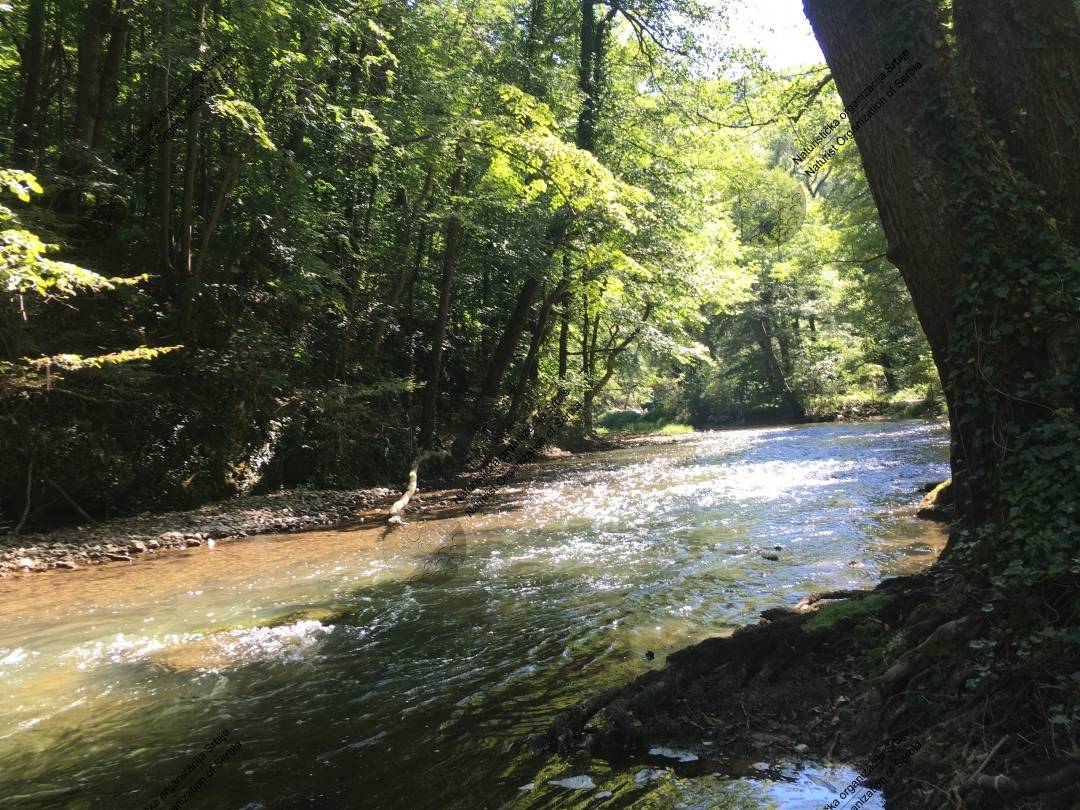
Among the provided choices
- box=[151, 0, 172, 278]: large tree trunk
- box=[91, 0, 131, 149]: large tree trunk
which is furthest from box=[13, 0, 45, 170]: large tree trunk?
box=[151, 0, 172, 278]: large tree trunk

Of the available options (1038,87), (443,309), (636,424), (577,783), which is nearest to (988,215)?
(1038,87)

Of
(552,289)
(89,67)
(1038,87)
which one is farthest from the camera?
(552,289)

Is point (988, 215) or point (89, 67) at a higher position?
point (89, 67)

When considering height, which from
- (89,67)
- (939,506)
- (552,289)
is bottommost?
(939,506)

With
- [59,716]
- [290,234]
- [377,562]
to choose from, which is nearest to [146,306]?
[290,234]

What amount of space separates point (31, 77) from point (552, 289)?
14528mm

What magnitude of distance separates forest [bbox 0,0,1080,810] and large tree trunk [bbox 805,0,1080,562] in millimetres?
21

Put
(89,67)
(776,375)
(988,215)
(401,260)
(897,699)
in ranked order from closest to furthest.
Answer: (897,699), (988,215), (89,67), (401,260), (776,375)

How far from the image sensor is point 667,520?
11055mm

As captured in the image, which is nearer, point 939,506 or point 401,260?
point 939,506

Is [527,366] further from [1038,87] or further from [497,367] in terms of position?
[1038,87]

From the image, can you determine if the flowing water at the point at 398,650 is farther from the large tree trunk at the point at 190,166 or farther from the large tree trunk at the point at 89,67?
the large tree trunk at the point at 89,67

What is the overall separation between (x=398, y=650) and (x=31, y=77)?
14.8 meters

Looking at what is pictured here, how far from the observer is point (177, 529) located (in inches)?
437
